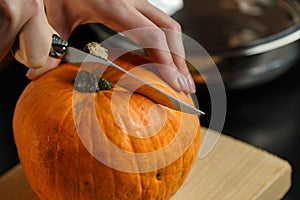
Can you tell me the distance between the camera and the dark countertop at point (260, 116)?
145 centimetres

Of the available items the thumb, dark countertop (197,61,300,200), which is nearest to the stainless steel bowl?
dark countertop (197,61,300,200)

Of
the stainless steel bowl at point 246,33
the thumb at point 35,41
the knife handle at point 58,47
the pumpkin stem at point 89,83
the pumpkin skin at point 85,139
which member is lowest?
the stainless steel bowl at point 246,33

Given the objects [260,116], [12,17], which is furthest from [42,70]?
[260,116]

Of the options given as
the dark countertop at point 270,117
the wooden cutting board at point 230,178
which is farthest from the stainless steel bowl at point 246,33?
the wooden cutting board at point 230,178

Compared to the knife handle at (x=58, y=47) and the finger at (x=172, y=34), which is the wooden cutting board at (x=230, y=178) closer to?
the finger at (x=172, y=34)

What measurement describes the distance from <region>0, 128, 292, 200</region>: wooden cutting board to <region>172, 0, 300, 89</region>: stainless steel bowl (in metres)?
0.24

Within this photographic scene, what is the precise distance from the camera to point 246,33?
67.7 inches

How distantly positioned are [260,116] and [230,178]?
0.37 metres

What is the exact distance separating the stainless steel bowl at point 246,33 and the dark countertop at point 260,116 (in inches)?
2.7

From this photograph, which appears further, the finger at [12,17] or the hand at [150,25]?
the hand at [150,25]

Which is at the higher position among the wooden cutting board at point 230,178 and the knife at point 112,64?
the knife at point 112,64

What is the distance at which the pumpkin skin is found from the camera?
37.6 inches

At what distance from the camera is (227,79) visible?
150cm

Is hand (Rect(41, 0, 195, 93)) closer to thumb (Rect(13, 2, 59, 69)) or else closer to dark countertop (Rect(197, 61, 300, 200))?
thumb (Rect(13, 2, 59, 69))
